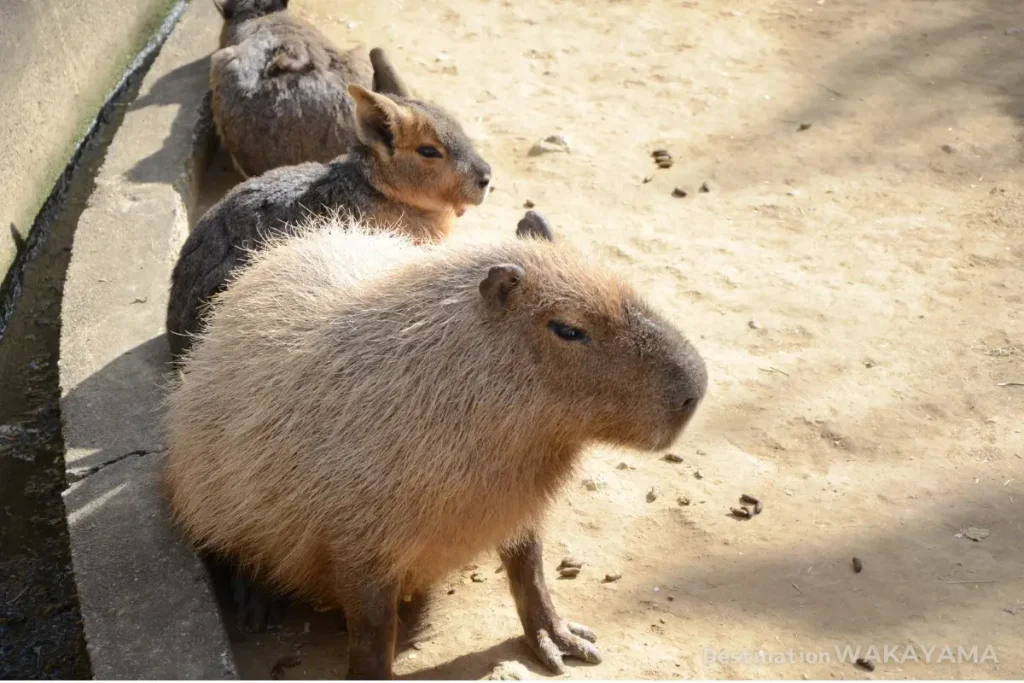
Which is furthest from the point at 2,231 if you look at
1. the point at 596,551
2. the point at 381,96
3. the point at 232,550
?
the point at 596,551

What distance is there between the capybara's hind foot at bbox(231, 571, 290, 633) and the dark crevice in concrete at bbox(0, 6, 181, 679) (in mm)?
464

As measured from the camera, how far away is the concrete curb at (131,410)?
3.16 metres

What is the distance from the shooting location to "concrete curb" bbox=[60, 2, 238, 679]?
3156mm

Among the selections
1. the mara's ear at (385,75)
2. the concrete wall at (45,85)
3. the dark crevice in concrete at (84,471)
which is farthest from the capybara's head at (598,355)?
the concrete wall at (45,85)

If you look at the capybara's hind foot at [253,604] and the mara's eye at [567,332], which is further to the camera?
the capybara's hind foot at [253,604]

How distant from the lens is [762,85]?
7000 millimetres

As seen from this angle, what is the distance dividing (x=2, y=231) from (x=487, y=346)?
3.26 m

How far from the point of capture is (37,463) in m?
4.18

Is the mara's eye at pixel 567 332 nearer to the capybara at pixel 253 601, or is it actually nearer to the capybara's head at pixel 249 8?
the capybara at pixel 253 601

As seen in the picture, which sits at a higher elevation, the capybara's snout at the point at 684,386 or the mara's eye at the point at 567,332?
the mara's eye at the point at 567,332

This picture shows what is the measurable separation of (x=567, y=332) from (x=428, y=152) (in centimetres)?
211

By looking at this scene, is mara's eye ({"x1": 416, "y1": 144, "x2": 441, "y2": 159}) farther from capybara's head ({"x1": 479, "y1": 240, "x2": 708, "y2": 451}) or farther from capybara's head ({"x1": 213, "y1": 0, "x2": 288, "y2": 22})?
capybara's head ({"x1": 213, "y1": 0, "x2": 288, "y2": 22})

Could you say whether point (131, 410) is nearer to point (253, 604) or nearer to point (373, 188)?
point (253, 604)

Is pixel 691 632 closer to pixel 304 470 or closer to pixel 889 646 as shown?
pixel 889 646
